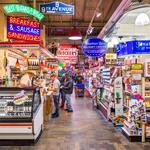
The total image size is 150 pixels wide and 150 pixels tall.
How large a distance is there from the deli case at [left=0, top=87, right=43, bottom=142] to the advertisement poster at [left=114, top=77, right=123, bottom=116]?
3.28 metres

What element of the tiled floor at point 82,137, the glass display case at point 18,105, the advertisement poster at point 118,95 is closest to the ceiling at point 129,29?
the advertisement poster at point 118,95

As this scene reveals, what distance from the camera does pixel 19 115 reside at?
24.0 ft

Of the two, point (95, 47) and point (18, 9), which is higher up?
point (18, 9)

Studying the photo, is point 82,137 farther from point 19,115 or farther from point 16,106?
point 16,106

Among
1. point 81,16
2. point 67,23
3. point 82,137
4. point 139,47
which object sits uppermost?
point 81,16

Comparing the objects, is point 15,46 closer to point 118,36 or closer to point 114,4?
point 114,4

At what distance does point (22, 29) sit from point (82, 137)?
3643 mm

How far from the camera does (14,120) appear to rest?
724 cm

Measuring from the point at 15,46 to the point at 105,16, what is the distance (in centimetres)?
1012

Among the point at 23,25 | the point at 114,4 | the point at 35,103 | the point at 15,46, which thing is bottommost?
the point at 35,103

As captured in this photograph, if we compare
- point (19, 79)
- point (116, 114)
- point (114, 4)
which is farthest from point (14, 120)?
point (114, 4)

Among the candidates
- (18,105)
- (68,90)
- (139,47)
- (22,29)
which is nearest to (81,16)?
(68,90)

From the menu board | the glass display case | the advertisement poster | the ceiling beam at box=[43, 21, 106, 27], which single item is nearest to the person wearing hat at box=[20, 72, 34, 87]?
the glass display case

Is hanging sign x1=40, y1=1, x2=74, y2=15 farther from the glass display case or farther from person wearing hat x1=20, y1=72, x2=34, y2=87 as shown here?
the glass display case
